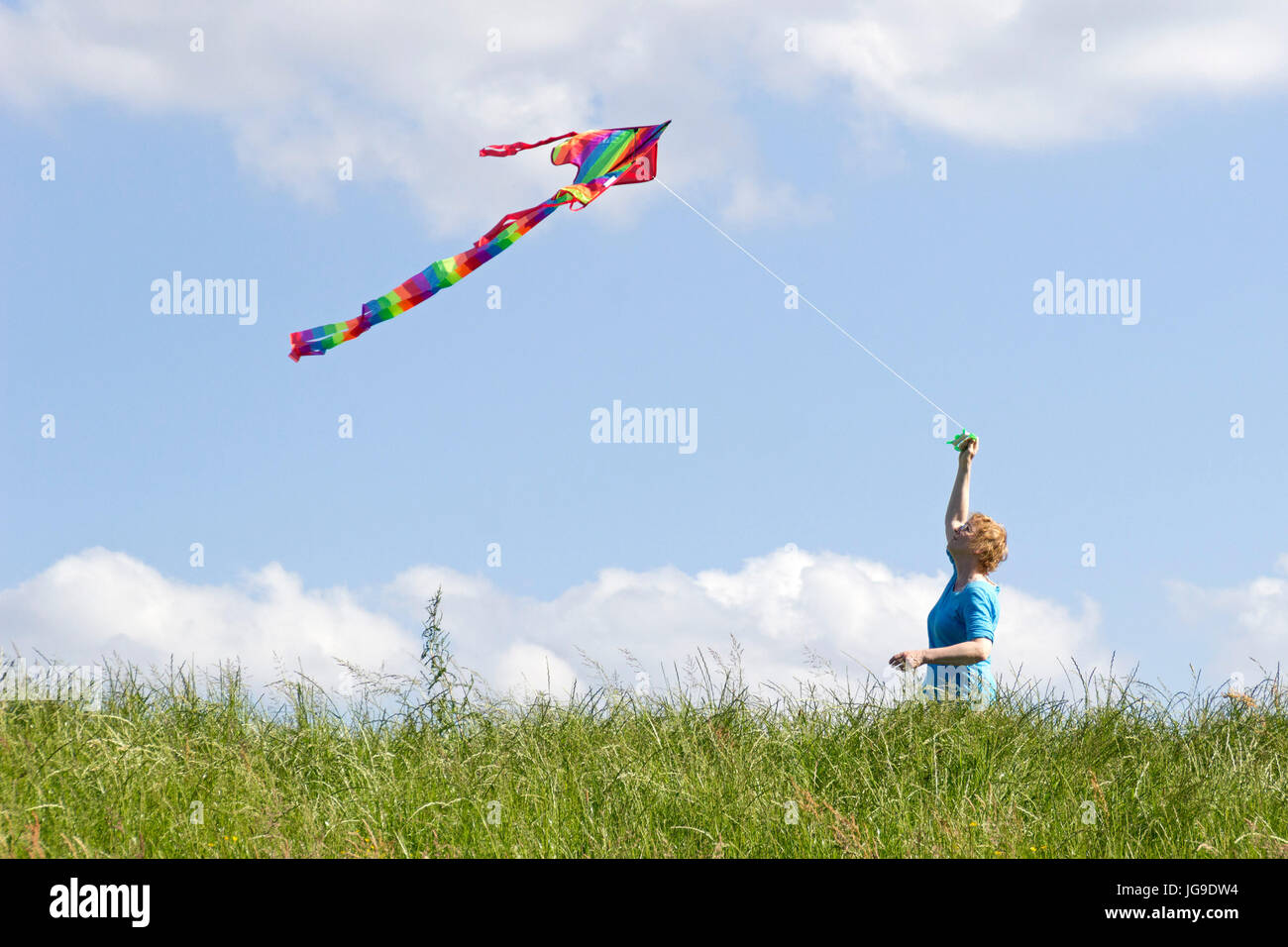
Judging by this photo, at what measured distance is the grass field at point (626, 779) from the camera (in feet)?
16.7

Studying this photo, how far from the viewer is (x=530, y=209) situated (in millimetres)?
7098

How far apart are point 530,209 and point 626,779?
139 inches

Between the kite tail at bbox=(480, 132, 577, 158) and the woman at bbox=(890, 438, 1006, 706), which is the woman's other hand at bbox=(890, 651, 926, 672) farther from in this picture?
the kite tail at bbox=(480, 132, 577, 158)

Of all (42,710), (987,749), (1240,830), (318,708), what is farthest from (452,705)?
(1240,830)

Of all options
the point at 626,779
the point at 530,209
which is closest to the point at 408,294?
the point at 530,209

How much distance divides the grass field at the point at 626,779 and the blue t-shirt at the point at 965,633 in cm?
24

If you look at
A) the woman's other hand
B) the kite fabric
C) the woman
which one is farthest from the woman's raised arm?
the kite fabric

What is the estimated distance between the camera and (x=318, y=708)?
6.74 meters

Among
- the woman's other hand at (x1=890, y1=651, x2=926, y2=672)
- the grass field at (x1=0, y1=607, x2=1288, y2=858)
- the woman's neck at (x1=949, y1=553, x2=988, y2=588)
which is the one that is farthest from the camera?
the woman's neck at (x1=949, y1=553, x2=988, y2=588)

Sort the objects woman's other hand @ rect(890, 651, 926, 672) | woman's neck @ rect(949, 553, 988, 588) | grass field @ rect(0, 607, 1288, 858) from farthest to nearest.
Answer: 1. woman's neck @ rect(949, 553, 988, 588)
2. woman's other hand @ rect(890, 651, 926, 672)
3. grass field @ rect(0, 607, 1288, 858)

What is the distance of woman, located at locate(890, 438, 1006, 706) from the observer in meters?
6.55

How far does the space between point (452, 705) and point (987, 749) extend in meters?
3.02
